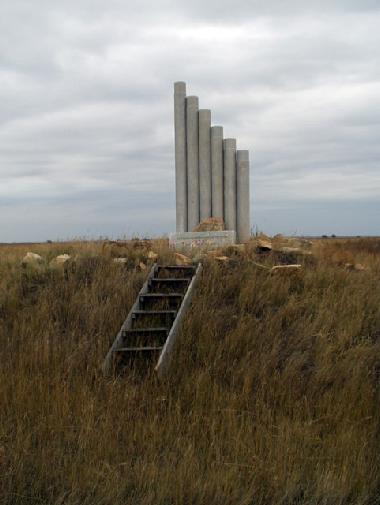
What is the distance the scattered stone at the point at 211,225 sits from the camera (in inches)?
539

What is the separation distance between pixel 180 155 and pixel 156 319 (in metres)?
6.64

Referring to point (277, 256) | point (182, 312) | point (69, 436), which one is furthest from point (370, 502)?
point (277, 256)

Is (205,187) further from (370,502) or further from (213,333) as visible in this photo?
(370,502)

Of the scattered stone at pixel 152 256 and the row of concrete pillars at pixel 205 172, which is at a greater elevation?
the row of concrete pillars at pixel 205 172

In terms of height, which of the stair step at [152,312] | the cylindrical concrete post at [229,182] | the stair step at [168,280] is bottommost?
the stair step at [152,312]

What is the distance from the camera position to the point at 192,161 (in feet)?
47.0

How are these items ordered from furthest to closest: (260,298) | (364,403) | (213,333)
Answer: (260,298) < (213,333) < (364,403)

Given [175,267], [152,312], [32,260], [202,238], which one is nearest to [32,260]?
[32,260]

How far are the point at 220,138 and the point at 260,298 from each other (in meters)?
5.97

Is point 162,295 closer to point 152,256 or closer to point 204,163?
point 152,256

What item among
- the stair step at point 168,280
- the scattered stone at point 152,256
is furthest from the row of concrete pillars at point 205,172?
the stair step at point 168,280

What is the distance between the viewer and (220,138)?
1407 cm

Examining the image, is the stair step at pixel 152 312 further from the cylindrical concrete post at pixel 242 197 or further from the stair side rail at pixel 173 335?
the cylindrical concrete post at pixel 242 197

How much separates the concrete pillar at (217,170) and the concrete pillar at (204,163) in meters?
0.10
